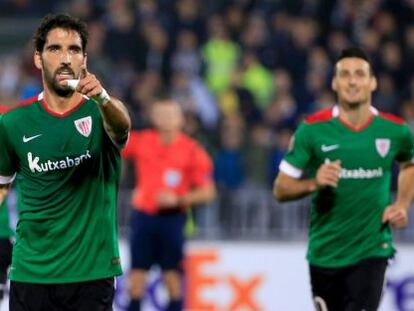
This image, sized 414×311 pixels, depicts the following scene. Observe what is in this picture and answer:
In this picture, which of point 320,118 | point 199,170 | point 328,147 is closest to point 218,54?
point 199,170

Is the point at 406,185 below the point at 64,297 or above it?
above

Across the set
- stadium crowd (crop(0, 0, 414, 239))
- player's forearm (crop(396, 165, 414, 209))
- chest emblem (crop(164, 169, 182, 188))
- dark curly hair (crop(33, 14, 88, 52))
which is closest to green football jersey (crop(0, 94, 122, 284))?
dark curly hair (crop(33, 14, 88, 52))

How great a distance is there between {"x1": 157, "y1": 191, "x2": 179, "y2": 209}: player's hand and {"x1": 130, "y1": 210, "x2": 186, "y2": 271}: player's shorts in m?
0.14

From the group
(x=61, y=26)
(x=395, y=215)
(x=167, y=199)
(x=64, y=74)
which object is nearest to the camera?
(x=64, y=74)

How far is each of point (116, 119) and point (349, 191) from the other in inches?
88.9

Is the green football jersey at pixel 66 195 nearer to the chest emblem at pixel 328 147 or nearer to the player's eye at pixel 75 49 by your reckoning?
the player's eye at pixel 75 49

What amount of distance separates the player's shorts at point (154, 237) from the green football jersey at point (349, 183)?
3620 mm

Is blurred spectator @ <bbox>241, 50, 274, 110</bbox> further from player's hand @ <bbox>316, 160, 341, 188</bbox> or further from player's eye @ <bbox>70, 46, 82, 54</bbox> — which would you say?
player's eye @ <bbox>70, 46, 82, 54</bbox>

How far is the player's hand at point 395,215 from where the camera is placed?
740 centimetres

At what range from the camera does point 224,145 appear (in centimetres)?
1341

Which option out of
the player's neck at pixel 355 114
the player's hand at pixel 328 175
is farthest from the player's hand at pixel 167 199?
the player's hand at pixel 328 175

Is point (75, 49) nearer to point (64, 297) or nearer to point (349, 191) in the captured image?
point (64, 297)

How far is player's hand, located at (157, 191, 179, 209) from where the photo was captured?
1096cm

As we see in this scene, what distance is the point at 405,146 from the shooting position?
779 cm
